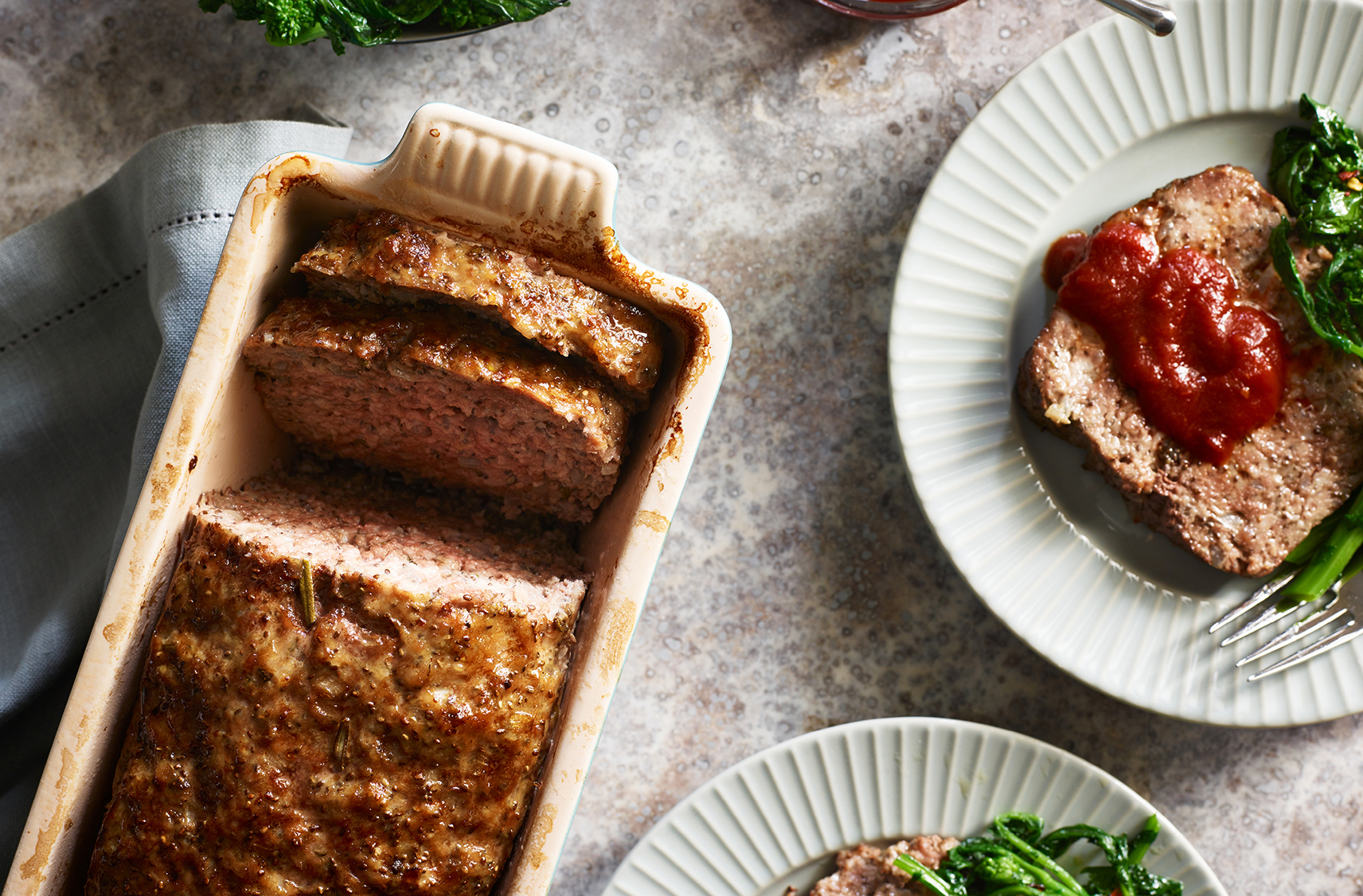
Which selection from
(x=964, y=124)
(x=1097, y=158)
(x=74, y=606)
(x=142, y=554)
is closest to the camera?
(x=142, y=554)

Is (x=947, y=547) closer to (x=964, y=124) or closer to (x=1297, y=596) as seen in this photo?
(x=1297, y=596)

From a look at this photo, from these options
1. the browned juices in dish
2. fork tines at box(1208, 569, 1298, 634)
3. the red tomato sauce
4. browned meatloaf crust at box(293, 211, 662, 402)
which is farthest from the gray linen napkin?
fork tines at box(1208, 569, 1298, 634)

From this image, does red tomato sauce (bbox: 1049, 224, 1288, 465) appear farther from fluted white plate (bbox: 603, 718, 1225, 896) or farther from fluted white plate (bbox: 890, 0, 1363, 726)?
fluted white plate (bbox: 603, 718, 1225, 896)

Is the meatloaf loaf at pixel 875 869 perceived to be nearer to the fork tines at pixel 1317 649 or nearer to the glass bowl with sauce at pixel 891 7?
the fork tines at pixel 1317 649

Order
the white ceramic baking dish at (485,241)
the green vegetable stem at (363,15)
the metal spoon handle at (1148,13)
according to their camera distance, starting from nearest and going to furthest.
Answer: the white ceramic baking dish at (485,241) < the green vegetable stem at (363,15) < the metal spoon handle at (1148,13)

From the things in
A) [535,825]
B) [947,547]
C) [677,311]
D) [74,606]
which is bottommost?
[74,606]

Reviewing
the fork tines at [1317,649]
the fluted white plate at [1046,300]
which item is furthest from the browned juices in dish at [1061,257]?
the fork tines at [1317,649]

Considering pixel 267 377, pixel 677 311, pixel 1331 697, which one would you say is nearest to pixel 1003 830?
pixel 1331 697
